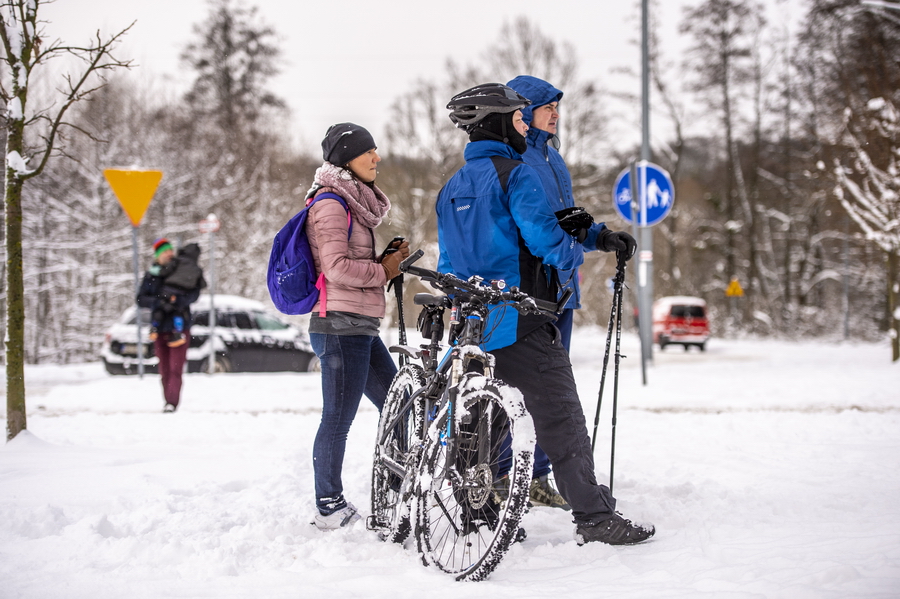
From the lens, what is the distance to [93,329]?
61.9 feet

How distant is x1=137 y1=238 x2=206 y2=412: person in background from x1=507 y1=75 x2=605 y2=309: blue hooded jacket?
5260 mm

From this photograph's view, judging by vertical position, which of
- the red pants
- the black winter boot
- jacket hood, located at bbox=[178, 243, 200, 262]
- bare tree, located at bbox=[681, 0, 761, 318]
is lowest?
the black winter boot

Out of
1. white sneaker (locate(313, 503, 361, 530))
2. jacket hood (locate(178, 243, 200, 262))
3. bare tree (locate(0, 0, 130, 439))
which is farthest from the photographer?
jacket hood (locate(178, 243, 200, 262))

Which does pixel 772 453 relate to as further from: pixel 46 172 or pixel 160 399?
pixel 46 172

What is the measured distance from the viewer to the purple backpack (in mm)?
3855

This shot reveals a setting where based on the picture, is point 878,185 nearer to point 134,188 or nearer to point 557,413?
point 134,188

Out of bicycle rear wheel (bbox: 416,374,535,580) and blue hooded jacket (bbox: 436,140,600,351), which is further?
blue hooded jacket (bbox: 436,140,600,351)

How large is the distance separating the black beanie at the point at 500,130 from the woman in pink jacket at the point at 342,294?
67 cm

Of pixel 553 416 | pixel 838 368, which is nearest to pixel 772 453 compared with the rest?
pixel 553 416

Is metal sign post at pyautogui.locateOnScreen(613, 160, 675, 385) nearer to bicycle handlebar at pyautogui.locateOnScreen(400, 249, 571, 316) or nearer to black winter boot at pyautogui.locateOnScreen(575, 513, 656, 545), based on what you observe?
black winter boot at pyautogui.locateOnScreen(575, 513, 656, 545)

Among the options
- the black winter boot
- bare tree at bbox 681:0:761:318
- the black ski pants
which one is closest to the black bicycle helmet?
the black ski pants

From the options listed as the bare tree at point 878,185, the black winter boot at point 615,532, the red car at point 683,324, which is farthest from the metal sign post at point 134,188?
the red car at point 683,324

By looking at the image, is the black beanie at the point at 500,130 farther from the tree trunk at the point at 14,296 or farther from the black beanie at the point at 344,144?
the tree trunk at the point at 14,296

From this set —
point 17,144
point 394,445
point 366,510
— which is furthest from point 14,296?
point 394,445
